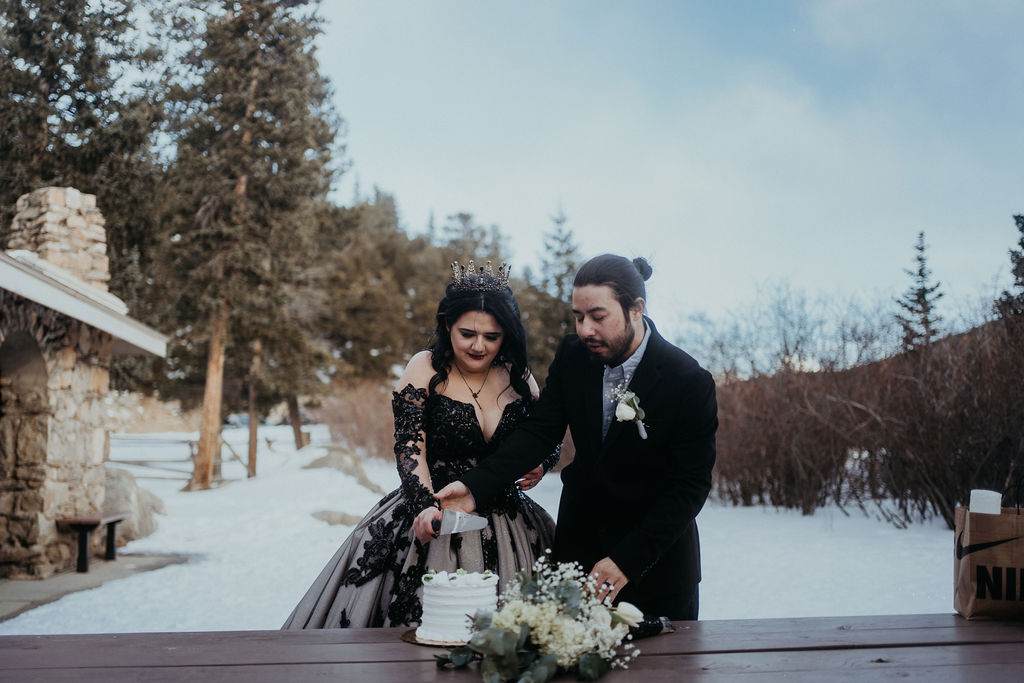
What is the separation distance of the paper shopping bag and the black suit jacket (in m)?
0.65

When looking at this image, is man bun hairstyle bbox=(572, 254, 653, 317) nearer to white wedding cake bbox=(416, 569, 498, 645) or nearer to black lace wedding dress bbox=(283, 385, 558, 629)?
black lace wedding dress bbox=(283, 385, 558, 629)

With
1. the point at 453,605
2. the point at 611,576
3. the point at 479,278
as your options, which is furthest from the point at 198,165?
the point at 453,605

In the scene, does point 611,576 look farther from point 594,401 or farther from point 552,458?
point 552,458

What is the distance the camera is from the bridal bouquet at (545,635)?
1648mm

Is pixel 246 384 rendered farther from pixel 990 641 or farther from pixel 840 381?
pixel 990 641

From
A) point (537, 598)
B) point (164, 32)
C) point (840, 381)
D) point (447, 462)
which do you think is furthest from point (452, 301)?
point (164, 32)

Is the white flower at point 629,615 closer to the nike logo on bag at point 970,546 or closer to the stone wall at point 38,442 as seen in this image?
the nike logo on bag at point 970,546

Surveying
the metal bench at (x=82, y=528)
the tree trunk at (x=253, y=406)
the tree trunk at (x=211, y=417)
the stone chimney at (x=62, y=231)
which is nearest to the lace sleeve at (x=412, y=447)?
the metal bench at (x=82, y=528)

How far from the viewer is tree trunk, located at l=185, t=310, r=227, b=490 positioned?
16.6 meters

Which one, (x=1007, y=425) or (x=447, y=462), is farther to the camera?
(x=1007, y=425)

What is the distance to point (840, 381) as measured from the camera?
1040cm

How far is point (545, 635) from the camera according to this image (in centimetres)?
169

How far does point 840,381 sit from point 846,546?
2.43m

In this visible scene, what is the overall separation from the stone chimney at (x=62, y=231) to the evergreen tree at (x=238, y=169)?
777 centimetres
